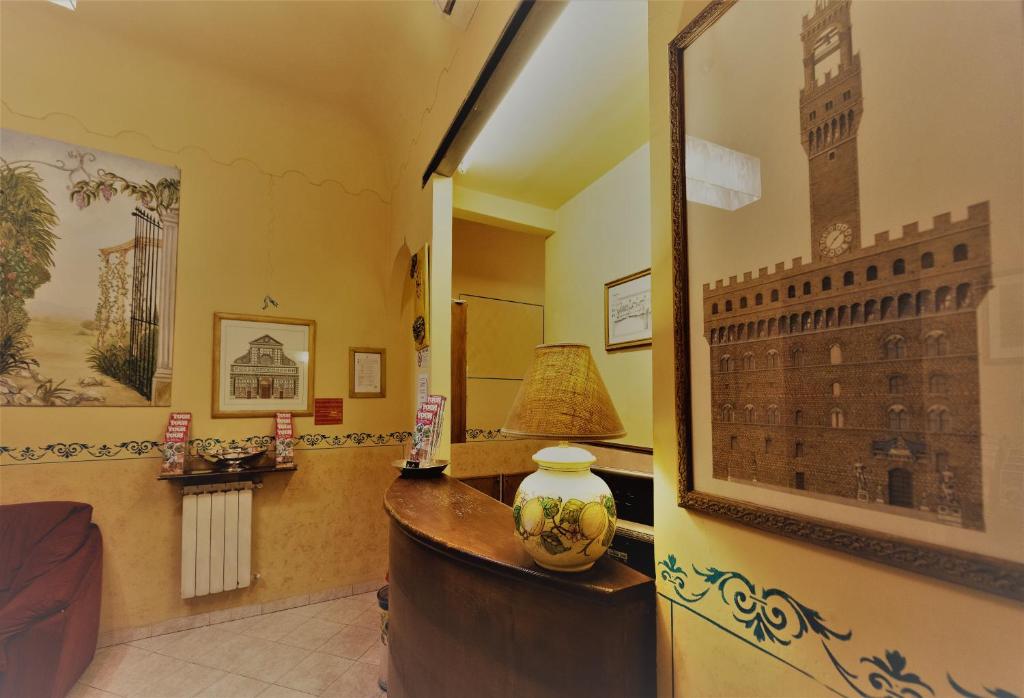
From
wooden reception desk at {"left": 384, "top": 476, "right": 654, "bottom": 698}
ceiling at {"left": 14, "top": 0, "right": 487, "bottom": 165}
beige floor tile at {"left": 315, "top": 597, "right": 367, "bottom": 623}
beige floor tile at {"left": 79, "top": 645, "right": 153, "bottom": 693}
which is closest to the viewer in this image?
wooden reception desk at {"left": 384, "top": 476, "right": 654, "bottom": 698}

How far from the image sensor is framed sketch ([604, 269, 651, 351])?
2750 millimetres

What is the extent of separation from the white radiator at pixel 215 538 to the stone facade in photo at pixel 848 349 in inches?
126

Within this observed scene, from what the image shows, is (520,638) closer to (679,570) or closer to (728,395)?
(679,570)

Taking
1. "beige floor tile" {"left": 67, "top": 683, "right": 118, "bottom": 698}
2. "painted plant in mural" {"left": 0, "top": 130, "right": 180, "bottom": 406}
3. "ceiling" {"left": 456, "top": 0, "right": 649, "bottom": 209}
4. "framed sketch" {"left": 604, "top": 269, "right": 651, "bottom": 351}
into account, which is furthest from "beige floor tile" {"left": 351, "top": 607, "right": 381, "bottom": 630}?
"ceiling" {"left": 456, "top": 0, "right": 649, "bottom": 209}

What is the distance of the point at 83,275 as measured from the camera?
2734mm

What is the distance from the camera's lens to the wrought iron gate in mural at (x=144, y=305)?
2838 mm

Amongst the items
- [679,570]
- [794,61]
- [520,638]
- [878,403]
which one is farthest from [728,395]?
[520,638]

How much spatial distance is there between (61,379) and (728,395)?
141 inches

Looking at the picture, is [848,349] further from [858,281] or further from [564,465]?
[564,465]

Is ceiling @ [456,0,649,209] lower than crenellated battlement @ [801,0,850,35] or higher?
higher

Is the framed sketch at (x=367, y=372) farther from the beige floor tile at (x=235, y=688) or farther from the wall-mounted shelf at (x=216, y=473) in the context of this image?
the beige floor tile at (x=235, y=688)

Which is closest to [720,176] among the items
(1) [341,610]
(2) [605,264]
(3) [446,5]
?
(3) [446,5]

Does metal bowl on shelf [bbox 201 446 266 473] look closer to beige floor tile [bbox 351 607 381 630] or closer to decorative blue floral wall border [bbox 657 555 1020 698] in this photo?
beige floor tile [bbox 351 607 381 630]

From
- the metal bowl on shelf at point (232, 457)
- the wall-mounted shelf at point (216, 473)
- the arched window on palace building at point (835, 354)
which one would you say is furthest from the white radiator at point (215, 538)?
the arched window on palace building at point (835, 354)
